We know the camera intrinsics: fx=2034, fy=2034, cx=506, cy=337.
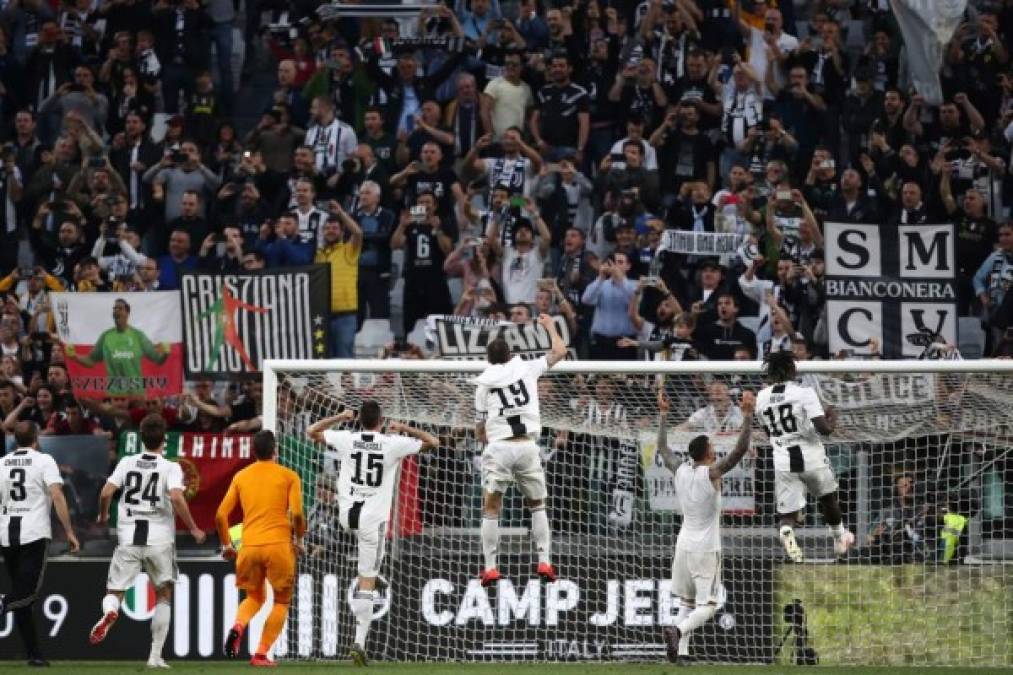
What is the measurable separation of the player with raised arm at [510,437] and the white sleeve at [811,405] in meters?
2.16

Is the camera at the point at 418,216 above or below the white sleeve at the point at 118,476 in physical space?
above

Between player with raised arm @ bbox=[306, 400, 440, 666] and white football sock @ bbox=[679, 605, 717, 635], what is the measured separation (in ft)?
9.09

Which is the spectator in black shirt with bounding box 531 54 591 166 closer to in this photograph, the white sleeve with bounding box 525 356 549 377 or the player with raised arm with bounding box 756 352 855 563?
the white sleeve with bounding box 525 356 549 377

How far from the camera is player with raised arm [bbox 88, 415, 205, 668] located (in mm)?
18297

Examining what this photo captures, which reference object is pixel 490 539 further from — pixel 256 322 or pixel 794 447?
pixel 256 322

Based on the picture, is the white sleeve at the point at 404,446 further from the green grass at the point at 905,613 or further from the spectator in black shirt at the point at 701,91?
the spectator in black shirt at the point at 701,91

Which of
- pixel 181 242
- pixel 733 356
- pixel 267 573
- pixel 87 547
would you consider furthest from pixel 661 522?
pixel 181 242

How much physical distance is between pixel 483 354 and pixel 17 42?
1130cm

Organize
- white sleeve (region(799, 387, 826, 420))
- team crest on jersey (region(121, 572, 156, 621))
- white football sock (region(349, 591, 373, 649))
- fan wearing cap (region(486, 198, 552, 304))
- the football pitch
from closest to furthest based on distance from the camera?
the football pitch < white sleeve (region(799, 387, 826, 420)) < white football sock (region(349, 591, 373, 649)) < team crest on jersey (region(121, 572, 156, 621)) < fan wearing cap (region(486, 198, 552, 304))

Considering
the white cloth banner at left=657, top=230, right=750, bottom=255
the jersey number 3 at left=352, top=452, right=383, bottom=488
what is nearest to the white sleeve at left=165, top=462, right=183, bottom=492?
the jersey number 3 at left=352, top=452, right=383, bottom=488

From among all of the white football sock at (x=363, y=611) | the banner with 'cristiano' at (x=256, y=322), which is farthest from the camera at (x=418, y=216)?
the white football sock at (x=363, y=611)

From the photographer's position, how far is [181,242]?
80.1 ft

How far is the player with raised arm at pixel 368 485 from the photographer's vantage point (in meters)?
18.0

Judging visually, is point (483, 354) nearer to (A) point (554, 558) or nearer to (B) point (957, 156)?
(A) point (554, 558)
